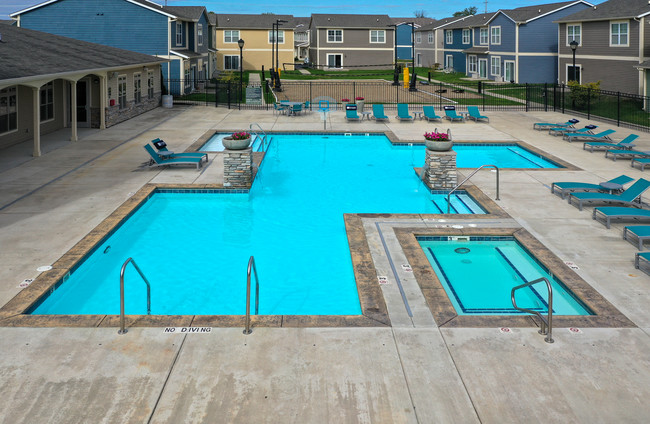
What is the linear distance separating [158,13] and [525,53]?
29.6 meters

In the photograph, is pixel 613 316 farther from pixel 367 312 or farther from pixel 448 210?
pixel 448 210

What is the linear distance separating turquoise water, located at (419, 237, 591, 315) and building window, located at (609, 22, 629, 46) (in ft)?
100

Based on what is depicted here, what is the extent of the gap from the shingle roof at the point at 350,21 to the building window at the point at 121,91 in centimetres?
4575

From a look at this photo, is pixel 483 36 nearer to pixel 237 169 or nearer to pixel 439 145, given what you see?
pixel 439 145

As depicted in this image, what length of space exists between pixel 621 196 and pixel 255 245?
330 inches

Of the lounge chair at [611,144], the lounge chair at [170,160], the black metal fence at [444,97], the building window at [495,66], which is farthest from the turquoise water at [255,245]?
the building window at [495,66]

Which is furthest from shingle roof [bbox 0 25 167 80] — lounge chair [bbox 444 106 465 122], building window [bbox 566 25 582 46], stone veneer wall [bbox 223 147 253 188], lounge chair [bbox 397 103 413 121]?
building window [bbox 566 25 582 46]

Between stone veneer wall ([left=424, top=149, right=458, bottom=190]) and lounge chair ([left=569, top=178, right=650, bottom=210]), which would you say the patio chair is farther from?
stone veneer wall ([left=424, top=149, right=458, bottom=190])

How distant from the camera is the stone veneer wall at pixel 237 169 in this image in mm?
16312

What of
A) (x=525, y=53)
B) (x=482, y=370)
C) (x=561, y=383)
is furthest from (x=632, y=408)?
Answer: (x=525, y=53)

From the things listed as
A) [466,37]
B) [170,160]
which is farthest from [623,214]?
[466,37]

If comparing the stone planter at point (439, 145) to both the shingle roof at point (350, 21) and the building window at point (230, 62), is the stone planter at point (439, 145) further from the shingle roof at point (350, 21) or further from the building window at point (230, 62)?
the shingle roof at point (350, 21)

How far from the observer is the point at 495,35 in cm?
5609

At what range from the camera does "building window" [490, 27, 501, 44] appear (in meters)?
55.1
